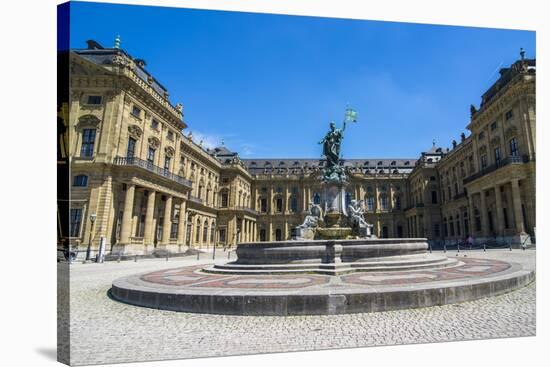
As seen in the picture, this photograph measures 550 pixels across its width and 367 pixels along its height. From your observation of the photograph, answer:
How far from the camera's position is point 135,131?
31.4 metres

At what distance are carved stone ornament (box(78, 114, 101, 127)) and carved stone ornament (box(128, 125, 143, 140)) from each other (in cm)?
321

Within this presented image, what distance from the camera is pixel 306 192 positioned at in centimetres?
7456

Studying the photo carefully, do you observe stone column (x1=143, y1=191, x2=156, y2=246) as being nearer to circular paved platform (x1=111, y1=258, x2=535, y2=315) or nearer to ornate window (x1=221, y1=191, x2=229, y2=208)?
circular paved platform (x1=111, y1=258, x2=535, y2=315)

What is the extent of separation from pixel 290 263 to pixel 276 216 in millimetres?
62693

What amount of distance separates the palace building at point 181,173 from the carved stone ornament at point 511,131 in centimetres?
18

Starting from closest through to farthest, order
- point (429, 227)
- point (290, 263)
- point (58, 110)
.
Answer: point (58, 110)
point (290, 263)
point (429, 227)

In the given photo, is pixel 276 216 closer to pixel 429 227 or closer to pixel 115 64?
pixel 429 227

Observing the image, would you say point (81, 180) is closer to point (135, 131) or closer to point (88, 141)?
point (88, 141)

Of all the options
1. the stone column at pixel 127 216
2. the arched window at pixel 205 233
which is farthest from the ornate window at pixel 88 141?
the arched window at pixel 205 233

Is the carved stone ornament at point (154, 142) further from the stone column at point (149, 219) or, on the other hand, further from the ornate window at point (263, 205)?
the ornate window at point (263, 205)

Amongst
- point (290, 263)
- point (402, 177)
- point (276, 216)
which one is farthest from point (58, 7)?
point (402, 177)

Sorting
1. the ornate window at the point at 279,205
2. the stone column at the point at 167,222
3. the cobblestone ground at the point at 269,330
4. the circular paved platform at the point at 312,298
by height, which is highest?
the ornate window at the point at 279,205

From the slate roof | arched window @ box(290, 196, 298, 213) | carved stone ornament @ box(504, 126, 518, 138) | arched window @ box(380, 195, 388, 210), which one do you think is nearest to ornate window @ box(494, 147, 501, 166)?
carved stone ornament @ box(504, 126, 518, 138)

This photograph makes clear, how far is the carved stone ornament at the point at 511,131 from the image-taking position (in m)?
31.7
